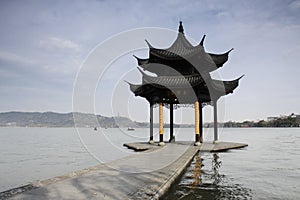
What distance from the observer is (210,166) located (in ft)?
44.7

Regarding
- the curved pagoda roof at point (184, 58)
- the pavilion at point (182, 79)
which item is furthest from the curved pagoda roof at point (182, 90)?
the curved pagoda roof at point (184, 58)

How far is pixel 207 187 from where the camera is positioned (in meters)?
9.11

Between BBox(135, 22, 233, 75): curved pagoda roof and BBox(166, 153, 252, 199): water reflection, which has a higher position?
BBox(135, 22, 233, 75): curved pagoda roof

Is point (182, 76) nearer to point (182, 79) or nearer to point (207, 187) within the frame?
point (182, 79)

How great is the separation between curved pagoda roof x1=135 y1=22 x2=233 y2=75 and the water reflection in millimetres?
A: 9979

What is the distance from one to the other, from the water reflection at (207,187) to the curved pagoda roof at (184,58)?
9979mm

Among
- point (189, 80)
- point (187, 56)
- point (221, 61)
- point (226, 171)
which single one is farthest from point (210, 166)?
point (221, 61)

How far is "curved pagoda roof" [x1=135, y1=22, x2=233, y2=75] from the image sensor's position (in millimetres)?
20531

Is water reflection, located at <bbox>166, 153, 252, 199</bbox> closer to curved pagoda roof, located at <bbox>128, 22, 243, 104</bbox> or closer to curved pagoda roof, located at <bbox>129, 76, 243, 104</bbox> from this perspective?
curved pagoda roof, located at <bbox>129, 76, 243, 104</bbox>

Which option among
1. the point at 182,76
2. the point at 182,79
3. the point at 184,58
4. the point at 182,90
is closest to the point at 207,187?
the point at 182,90

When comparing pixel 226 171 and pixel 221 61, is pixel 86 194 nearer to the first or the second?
pixel 226 171

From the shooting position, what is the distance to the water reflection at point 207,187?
8.03m

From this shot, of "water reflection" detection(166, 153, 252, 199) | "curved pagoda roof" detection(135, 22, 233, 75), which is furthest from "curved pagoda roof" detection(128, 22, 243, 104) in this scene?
"water reflection" detection(166, 153, 252, 199)

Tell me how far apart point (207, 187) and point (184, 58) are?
12767 millimetres
